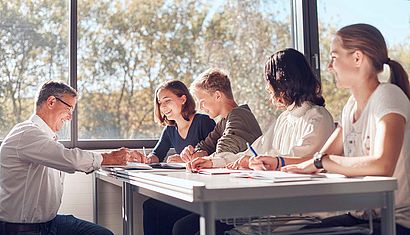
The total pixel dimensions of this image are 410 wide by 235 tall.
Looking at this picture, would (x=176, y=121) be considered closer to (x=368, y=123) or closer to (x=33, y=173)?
(x=33, y=173)

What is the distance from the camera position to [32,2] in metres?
3.19

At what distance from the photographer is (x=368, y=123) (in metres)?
1.67

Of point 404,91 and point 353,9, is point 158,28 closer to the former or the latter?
point 353,9

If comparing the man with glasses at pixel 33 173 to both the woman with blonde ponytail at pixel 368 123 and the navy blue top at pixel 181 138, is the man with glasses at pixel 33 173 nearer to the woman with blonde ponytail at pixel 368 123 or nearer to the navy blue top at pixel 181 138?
the navy blue top at pixel 181 138

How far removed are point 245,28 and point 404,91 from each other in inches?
81.1

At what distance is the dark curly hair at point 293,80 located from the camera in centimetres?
214

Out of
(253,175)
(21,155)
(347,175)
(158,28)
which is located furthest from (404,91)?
(158,28)

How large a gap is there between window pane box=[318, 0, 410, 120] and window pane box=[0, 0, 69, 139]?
172cm

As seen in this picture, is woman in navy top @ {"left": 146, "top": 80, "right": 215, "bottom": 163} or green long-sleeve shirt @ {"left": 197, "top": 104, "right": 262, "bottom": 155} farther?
woman in navy top @ {"left": 146, "top": 80, "right": 215, "bottom": 163}

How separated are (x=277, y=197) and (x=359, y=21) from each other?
2.58 m

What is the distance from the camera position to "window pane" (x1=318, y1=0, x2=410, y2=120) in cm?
350

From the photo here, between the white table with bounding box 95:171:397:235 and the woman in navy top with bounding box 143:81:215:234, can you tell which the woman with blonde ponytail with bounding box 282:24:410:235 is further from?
the woman in navy top with bounding box 143:81:215:234

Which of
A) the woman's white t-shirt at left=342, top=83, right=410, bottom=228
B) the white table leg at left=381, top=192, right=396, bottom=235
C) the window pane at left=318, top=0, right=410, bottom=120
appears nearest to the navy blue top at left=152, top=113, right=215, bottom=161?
the window pane at left=318, top=0, right=410, bottom=120

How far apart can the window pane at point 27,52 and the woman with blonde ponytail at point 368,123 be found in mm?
1964
